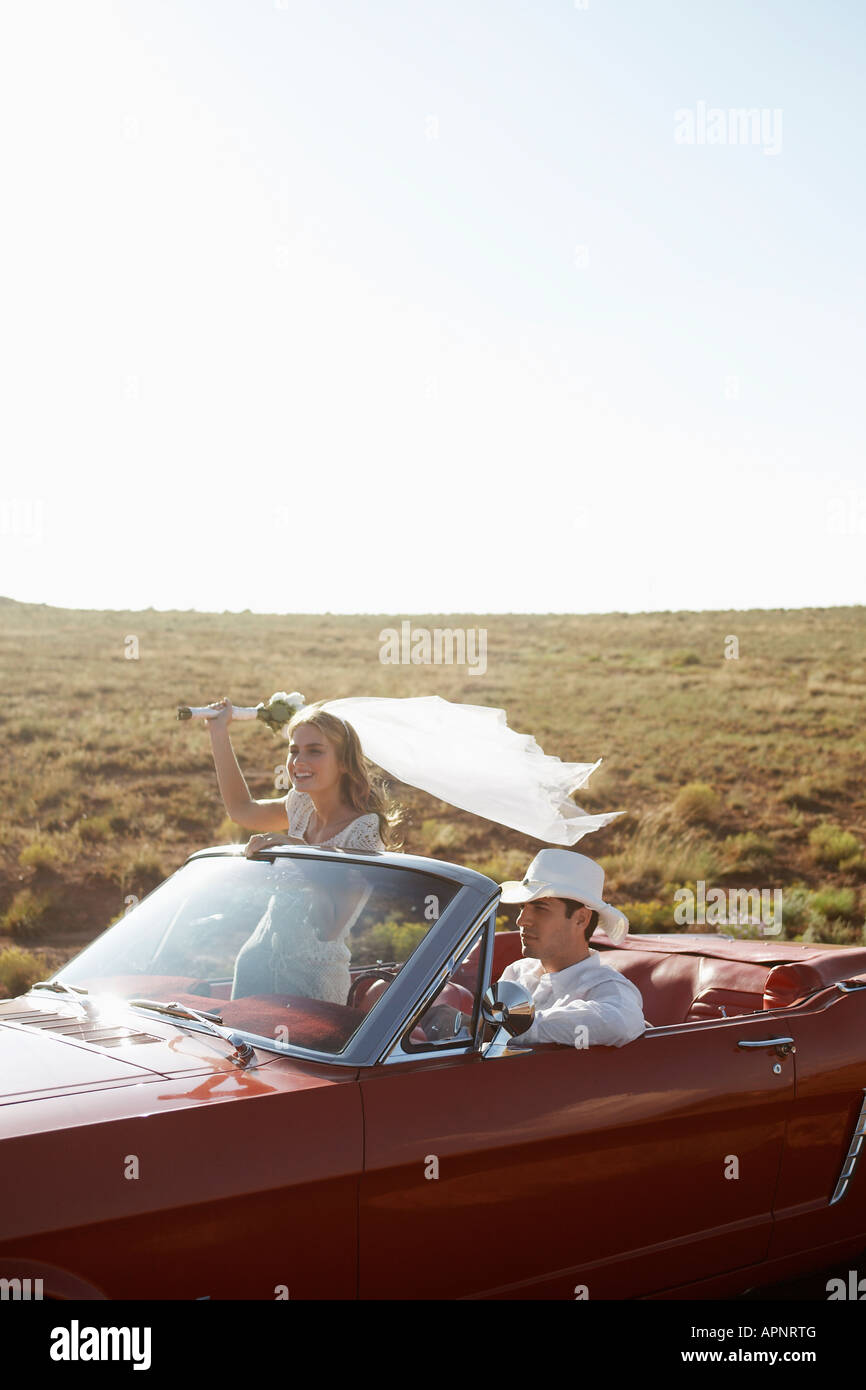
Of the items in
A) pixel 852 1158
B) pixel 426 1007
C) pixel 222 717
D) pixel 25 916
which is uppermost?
pixel 222 717

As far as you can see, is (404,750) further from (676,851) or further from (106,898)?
(676,851)

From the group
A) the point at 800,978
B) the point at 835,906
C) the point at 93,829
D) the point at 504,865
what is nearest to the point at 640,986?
the point at 800,978

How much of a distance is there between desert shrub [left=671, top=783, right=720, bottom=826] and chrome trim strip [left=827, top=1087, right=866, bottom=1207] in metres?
14.2

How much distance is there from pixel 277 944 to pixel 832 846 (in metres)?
14.5

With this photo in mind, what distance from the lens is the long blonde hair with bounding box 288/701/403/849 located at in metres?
4.42

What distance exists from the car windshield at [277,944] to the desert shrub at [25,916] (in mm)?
9507

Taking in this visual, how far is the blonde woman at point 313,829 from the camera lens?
11.4 ft

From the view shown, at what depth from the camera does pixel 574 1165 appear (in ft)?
10.4

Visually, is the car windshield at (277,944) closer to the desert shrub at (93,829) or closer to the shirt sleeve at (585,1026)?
the shirt sleeve at (585,1026)

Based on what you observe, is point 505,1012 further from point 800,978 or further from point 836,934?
point 836,934

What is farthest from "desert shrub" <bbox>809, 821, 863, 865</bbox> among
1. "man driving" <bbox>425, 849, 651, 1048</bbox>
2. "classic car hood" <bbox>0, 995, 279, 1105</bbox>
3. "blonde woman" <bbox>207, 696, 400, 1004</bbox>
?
"classic car hood" <bbox>0, 995, 279, 1105</bbox>
